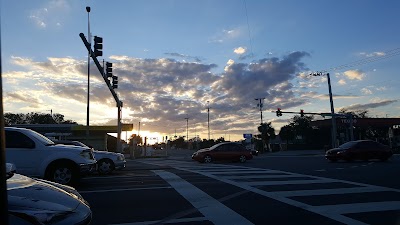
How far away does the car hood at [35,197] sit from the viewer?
343 centimetres

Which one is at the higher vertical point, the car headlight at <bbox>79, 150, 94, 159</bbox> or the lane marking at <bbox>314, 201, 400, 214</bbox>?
the car headlight at <bbox>79, 150, 94, 159</bbox>

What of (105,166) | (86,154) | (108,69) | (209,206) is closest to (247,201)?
(209,206)

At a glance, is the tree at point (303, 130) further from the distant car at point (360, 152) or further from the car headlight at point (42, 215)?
the car headlight at point (42, 215)

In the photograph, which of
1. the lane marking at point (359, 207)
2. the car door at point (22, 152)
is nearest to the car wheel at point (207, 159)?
the car door at point (22, 152)

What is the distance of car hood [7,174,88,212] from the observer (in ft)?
11.3

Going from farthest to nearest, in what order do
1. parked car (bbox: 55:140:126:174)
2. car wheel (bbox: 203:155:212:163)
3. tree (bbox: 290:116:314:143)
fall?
1. tree (bbox: 290:116:314:143)
2. car wheel (bbox: 203:155:212:163)
3. parked car (bbox: 55:140:126:174)

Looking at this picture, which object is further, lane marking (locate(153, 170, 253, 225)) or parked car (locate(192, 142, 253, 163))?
parked car (locate(192, 142, 253, 163))

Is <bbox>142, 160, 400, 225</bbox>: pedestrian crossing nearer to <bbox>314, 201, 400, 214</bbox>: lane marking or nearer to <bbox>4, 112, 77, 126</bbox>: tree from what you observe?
<bbox>314, 201, 400, 214</bbox>: lane marking

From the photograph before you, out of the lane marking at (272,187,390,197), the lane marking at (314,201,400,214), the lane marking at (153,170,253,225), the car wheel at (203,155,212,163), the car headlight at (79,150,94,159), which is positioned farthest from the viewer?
the car wheel at (203,155,212,163)

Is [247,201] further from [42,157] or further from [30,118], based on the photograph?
[30,118]

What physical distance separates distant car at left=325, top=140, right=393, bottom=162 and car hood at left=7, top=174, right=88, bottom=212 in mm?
21533

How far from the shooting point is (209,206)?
795 cm

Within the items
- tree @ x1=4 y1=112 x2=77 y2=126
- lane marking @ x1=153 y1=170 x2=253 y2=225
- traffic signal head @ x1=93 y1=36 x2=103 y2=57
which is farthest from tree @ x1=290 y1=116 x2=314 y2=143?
lane marking @ x1=153 y1=170 x2=253 y2=225

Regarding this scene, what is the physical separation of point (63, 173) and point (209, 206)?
536 cm
